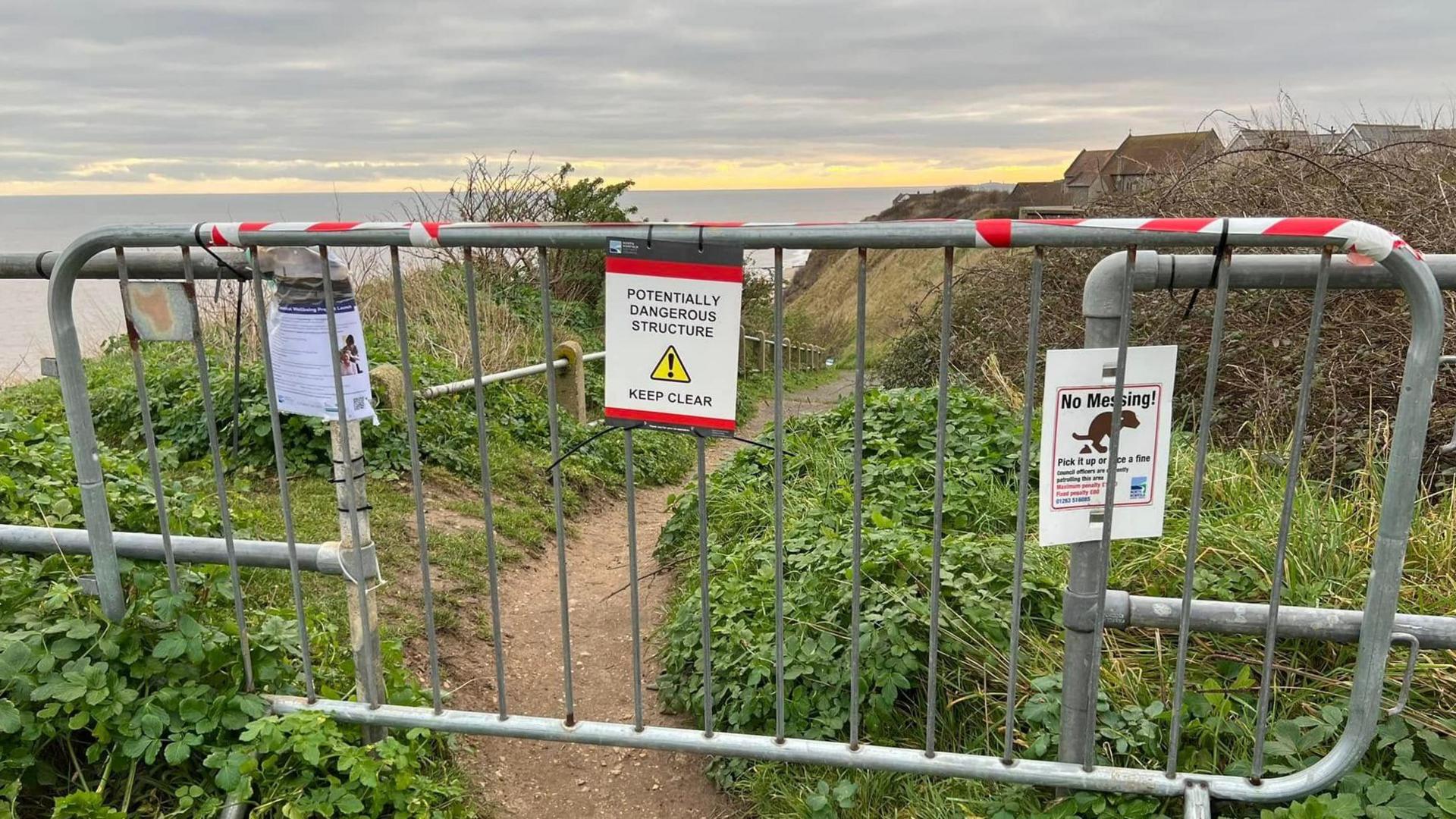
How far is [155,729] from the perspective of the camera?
2.70 meters

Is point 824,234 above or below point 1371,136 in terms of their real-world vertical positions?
below

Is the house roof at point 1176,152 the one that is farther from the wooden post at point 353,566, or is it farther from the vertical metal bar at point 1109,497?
the wooden post at point 353,566

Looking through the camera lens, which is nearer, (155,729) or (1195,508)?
(1195,508)

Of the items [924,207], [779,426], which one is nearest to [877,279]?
[924,207]

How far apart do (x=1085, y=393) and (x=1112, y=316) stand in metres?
0.20

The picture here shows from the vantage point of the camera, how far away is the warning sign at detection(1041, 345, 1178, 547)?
89.3 inches

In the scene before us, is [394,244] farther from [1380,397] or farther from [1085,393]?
[1380,397]

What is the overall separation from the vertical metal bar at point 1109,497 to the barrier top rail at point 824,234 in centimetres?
13

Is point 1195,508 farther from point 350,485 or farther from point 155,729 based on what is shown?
point 155,729

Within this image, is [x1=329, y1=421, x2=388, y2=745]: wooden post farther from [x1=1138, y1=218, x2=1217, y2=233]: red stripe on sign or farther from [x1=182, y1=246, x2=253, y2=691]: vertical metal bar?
[x1=1138, y1=218, x2=1217, y2=233]: red stripe on sign

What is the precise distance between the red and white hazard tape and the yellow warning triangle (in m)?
0.34

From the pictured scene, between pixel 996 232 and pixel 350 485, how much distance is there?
198 centimetres

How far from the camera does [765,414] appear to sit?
16.0 m

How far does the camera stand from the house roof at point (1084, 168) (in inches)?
1342
